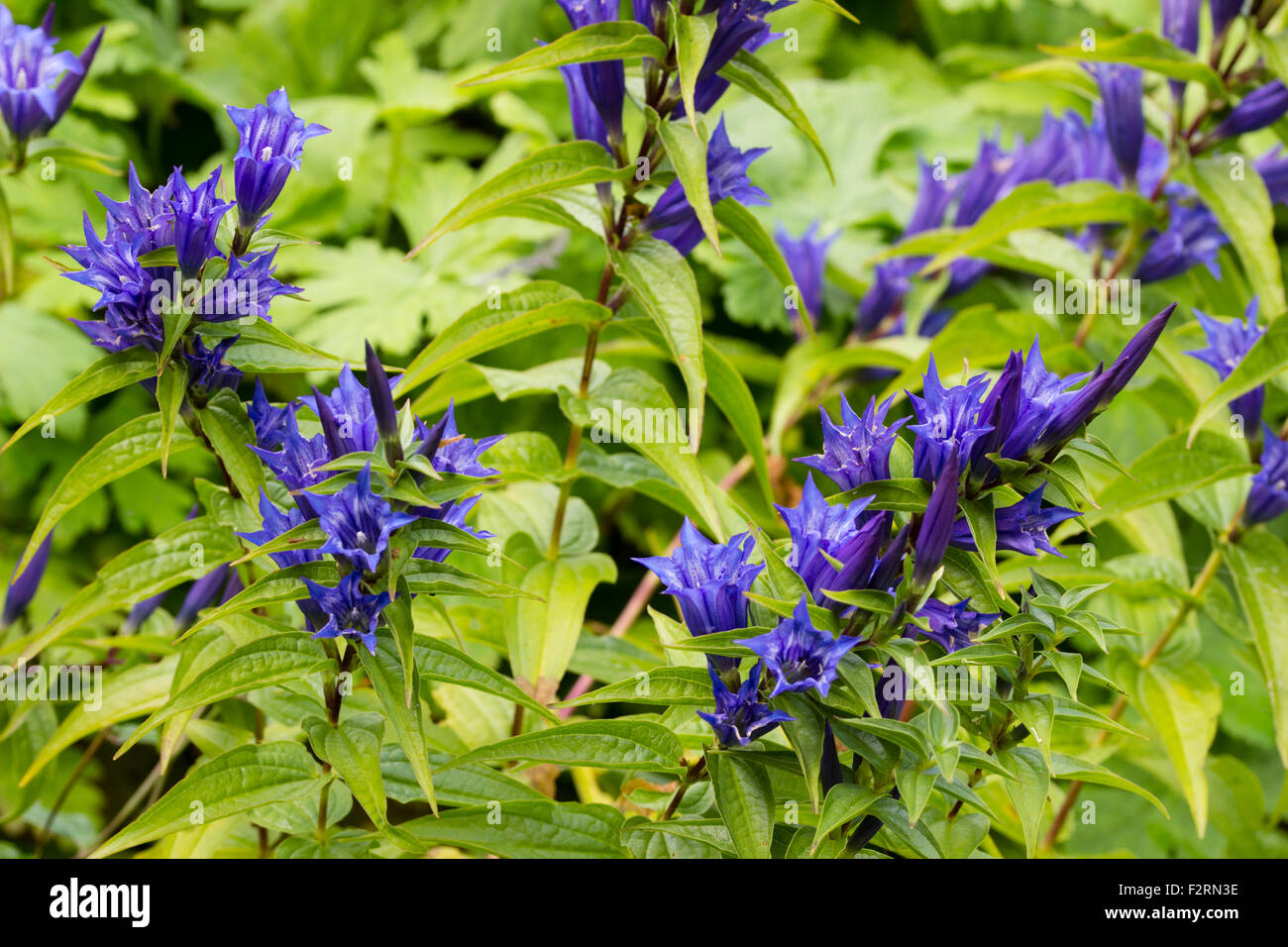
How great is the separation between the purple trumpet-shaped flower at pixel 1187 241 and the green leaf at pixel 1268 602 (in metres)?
0.46

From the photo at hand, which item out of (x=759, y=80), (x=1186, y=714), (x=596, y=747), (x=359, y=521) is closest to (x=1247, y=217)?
(x=1186, y=714)

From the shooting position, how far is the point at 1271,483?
1291 mm

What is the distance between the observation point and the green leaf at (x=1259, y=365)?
116 cm

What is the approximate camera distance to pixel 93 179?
2.05m

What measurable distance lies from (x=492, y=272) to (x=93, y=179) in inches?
32.0

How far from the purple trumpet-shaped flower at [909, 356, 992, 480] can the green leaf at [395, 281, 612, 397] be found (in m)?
0.40

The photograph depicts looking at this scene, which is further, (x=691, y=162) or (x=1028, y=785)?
(x=691, y=162)

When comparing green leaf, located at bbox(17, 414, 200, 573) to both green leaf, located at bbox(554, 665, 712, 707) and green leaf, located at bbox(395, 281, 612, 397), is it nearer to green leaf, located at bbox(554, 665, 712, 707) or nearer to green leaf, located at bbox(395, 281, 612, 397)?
green leaf, located at bbox(395, 281, 612, 397)

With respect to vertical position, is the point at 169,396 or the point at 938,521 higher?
the point at 169,396

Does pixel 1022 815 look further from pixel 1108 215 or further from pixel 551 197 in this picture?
pixel 1108 215

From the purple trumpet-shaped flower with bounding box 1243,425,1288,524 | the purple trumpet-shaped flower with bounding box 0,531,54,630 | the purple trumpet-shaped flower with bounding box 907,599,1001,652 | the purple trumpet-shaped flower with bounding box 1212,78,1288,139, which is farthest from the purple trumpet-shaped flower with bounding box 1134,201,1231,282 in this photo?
the purple trumpet-shaped flower with bounding box 0,531,54,630

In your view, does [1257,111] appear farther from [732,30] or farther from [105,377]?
[105,377]

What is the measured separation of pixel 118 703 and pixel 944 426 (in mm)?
835

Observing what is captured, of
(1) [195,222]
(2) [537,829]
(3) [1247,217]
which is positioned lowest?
(2) [537,829]
